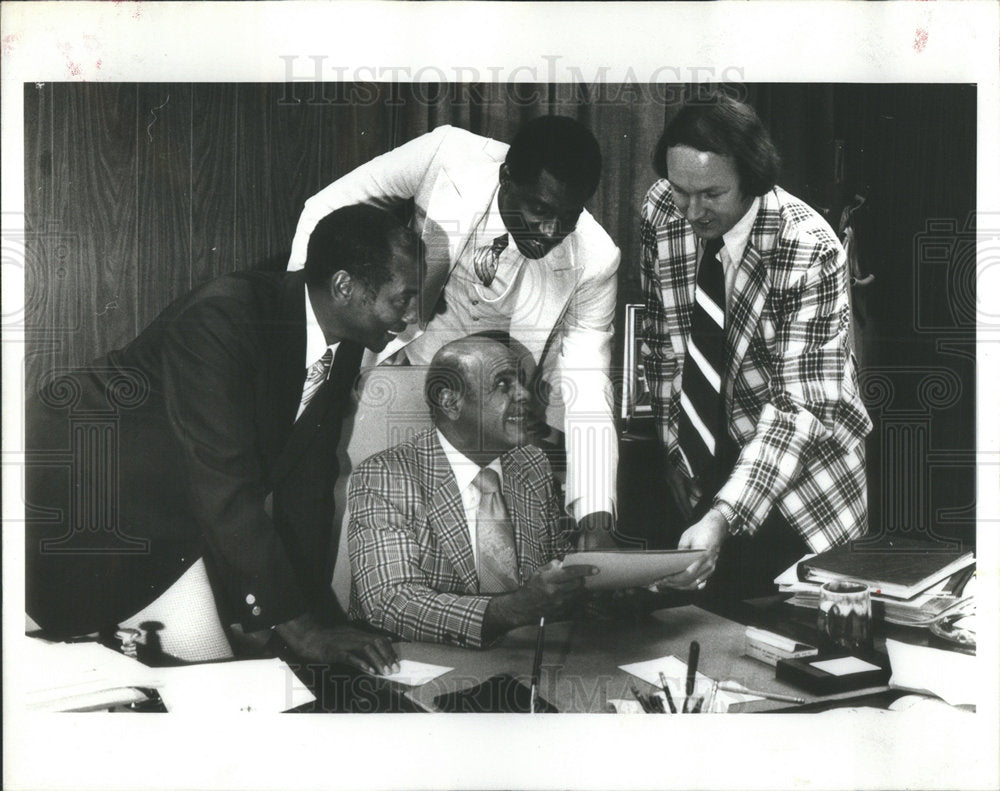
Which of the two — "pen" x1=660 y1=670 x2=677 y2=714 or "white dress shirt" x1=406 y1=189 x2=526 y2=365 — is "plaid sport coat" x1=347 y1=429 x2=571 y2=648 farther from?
"pen" x1=660 y1=670 x2=677 y2=714

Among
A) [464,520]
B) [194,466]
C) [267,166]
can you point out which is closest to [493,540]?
[464,520]

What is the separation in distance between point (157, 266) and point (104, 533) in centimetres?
83

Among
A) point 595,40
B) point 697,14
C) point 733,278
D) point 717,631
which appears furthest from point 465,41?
point 717,631

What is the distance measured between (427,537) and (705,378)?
974mm

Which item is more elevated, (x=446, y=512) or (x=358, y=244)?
(x=358, y=244)

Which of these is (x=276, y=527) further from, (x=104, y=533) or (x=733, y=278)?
(x=733, y=278)

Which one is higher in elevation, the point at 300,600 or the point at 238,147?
the point at 238,147

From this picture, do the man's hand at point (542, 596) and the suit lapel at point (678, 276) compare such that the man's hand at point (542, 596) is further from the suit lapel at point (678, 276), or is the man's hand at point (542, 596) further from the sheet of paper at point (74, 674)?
the sheet of paper at point (74, 674)

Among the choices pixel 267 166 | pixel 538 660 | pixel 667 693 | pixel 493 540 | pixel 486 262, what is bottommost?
pixel 667 693

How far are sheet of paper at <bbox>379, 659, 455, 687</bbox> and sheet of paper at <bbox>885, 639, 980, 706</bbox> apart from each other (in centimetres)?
140

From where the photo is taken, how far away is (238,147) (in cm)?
285

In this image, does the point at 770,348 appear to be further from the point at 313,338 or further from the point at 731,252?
the point at 313,338

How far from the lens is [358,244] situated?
283 cm

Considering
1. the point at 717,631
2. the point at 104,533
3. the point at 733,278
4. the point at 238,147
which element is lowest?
the point at 717,631
